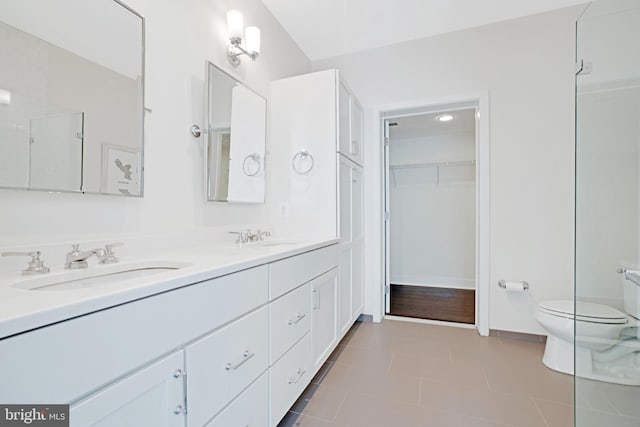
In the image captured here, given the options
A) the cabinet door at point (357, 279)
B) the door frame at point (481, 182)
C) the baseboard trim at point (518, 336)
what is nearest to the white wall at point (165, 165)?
the cabinet door at point (357, 279)

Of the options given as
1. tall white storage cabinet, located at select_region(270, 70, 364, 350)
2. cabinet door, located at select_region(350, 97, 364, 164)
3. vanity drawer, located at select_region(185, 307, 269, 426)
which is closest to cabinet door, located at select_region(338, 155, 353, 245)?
tall white storage cabinet, located at select_region(270, 70, 364, 350)

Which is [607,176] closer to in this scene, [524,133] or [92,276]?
[524,133]

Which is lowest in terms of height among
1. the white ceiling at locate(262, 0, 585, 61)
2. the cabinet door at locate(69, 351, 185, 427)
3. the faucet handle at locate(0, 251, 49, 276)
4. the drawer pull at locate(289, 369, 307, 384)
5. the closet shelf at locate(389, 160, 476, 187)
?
the drawer pull at locate(289, 369, 307, 384)

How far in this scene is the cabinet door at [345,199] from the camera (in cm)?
219

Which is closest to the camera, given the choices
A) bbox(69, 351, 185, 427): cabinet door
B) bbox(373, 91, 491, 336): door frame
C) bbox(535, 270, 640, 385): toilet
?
bbox(69, 351, 185, 427): cabinet door

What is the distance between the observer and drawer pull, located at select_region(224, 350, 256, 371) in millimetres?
A: 967

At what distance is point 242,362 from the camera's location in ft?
3.37

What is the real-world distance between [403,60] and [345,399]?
107 inches

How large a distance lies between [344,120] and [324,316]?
1437 mm

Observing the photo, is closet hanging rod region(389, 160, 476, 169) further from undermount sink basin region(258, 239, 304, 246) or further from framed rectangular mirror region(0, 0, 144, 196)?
framed rectangular mirror region(0, 0, 144, 196)

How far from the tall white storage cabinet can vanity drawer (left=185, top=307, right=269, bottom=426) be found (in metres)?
0.97

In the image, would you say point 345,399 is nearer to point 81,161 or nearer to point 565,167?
point 81,161

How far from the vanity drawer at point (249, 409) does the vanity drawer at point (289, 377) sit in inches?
2.0

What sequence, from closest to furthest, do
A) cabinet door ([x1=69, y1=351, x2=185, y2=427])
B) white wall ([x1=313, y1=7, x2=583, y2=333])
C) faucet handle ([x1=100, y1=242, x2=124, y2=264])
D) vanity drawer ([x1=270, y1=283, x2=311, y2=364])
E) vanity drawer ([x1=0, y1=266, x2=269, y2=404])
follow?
vanity drawer ([x1=0, y1=266, x2=269, y2=404]) → cabinet door ([x1=69, y1=351, x2=185, y2=427]) → faucet handle ([x1=100, y1=242, x2=124, y2=264]) → vanity drawer ([x1=270, y1=283, x2=311, y2=364]) → white wall ([x1=313, y1=7, x2=583, y2=333])
